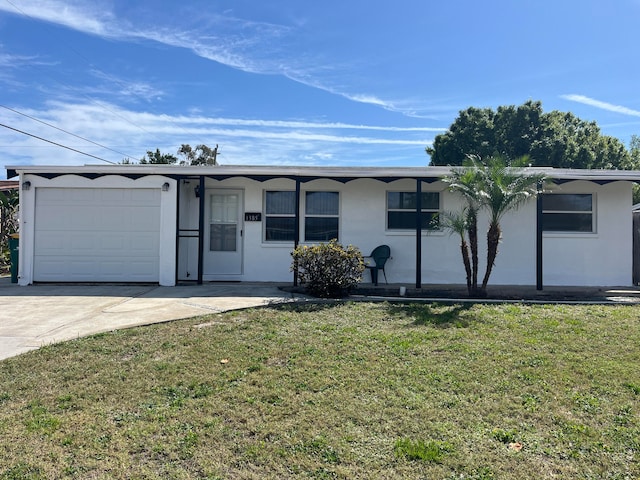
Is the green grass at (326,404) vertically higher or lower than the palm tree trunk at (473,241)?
lower

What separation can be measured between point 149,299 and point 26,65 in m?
14.9

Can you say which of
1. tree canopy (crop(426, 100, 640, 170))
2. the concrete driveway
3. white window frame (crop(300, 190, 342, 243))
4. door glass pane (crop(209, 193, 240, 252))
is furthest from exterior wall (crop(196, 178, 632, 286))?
tree canopy (crop(426, 100, 640, 170))

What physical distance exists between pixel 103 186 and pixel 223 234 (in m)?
3.17

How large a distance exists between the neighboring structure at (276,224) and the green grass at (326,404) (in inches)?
199

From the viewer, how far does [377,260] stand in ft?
34.9

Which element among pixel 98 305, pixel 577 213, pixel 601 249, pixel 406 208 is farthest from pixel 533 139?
pixel 98 305

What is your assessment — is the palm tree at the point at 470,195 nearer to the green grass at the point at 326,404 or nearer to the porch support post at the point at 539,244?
the porch support post at the point at 539,244

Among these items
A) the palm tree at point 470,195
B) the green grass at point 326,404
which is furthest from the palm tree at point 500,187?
the green grass at point 326,404

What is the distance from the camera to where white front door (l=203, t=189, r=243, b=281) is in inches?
440

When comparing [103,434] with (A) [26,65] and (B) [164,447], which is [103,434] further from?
(A) [26,65]

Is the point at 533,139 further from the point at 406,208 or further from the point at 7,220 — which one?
the point at 7,220

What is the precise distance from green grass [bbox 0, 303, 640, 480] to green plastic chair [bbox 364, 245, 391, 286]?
463 centimetres

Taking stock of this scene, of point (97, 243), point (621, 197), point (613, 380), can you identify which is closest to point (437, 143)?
point (621, 197)

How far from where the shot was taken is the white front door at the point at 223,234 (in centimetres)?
1117
